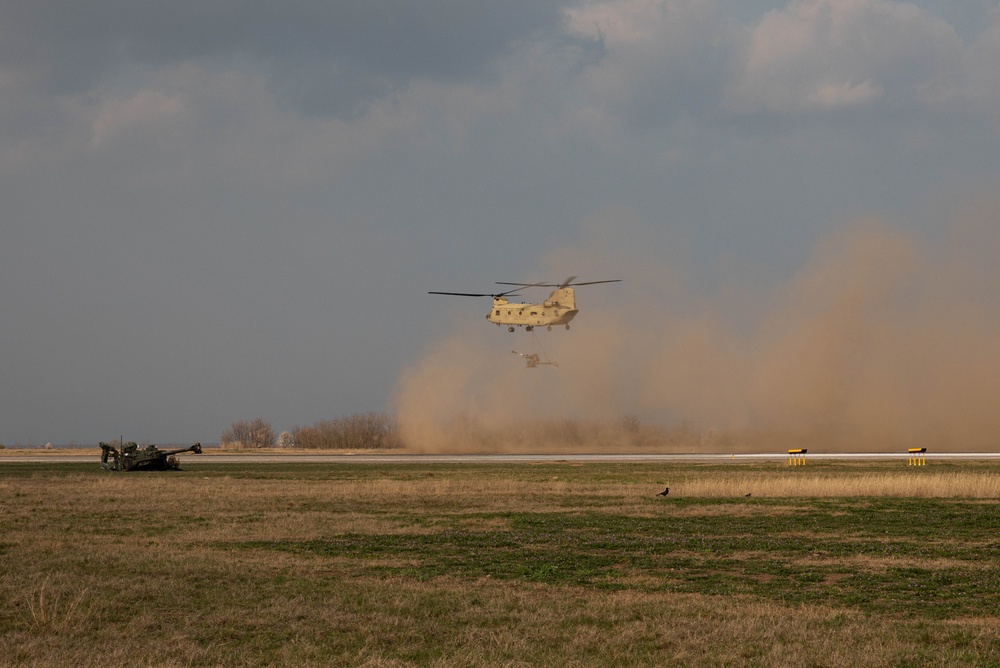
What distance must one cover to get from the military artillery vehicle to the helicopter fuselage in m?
28.5

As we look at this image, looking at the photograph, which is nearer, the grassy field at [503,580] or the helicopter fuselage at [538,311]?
the grassy field at [503,580]

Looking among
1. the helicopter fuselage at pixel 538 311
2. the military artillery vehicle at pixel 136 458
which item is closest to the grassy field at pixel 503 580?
the military artillery vehicle at pixel 136 458

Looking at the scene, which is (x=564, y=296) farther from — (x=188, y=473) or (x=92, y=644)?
(x=92, y=644)

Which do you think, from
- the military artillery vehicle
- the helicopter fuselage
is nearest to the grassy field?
the military artillery vehicle

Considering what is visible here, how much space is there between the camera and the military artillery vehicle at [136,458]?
213 ft

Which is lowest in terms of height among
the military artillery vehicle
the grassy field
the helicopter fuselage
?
the grassy field

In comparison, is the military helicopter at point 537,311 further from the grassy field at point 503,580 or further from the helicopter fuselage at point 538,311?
the grassy field at point 503,580

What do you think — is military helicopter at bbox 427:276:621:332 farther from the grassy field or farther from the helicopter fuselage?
the grassy field

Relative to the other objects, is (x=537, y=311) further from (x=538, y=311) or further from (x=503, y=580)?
(x=503, y=580)

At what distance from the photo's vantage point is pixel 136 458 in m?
65.0

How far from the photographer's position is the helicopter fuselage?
262 ft

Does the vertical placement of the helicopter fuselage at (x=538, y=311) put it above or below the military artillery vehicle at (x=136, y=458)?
above

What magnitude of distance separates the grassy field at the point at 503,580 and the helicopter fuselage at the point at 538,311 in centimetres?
3978

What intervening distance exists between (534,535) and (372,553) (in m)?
5.65
